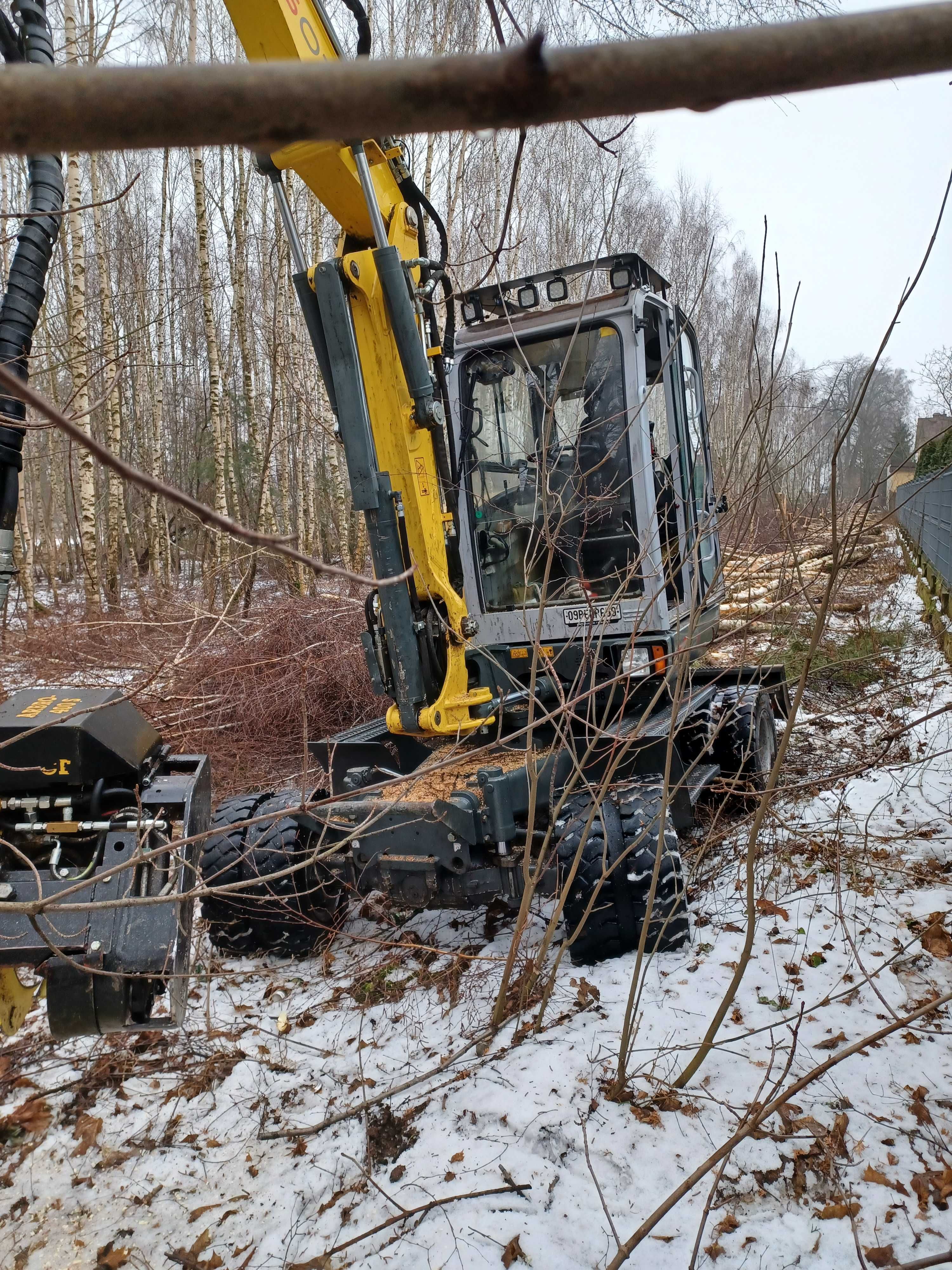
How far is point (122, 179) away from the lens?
21047 mm

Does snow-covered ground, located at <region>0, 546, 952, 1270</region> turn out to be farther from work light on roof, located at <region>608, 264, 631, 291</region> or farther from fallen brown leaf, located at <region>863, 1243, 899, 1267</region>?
work light on roof, located at <region>608, 264, 631, 291</region>

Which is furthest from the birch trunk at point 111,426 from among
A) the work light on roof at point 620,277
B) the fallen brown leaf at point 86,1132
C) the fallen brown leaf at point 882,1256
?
the fallen brown leaf at point 882,1256

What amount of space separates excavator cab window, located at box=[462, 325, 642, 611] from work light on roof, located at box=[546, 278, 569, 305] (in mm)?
258

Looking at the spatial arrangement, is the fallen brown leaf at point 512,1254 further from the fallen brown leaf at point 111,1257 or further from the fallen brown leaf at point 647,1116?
the fallen brown leaf at point 111,1257

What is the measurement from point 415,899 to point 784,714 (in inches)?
122

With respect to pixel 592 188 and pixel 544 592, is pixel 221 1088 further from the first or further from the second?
pixel 592 188

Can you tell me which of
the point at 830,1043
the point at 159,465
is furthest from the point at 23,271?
the point at 159,465

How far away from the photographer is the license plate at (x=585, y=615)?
432 cm

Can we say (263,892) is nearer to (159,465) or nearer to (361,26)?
(361,26)

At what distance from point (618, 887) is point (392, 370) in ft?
8.83

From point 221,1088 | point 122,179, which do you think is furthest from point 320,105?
point 122,179

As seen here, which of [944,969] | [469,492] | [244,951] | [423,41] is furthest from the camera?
[423,41]

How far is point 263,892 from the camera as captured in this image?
422 cm

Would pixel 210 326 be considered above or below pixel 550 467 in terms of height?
above
